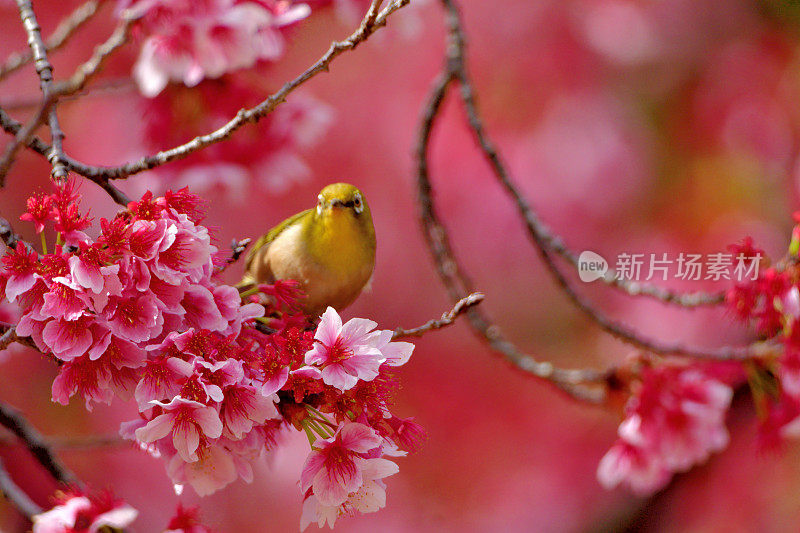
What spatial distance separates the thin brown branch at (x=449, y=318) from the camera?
1.08 metres

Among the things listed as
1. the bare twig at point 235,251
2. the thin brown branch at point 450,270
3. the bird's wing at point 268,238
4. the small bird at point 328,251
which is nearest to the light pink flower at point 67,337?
the bare twig at point 235,251

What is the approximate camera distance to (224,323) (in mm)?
1081

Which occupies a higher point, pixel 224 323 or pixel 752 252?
pixel 224 323

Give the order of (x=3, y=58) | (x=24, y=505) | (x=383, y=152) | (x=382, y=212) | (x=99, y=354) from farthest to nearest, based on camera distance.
→ (x=383, y=152) < (x=382, y=212) < (x=3, y=58) < (x=24, y=505) < (x=99, y=354)

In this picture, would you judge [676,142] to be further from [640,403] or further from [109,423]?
[109,423]

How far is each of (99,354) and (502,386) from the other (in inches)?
158

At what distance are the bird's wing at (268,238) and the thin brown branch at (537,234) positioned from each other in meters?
0.62

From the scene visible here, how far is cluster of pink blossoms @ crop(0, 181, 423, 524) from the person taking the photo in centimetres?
101

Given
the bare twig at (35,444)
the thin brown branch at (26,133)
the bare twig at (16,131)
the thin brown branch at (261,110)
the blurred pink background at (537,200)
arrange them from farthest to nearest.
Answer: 1. the blurred pink background at (537,200)
2. the bare twig at (35,444)
3. the bare twig at (16,131)
4. the thin brown branch at (261,110)
5. the thin brown branch at (26,133)

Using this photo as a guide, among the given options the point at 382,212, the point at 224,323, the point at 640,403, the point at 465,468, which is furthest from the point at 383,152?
the point at 224,323

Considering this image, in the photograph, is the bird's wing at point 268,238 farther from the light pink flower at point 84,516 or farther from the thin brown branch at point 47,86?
the light pink flower at point 84,516

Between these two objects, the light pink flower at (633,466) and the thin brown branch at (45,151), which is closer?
the thin brown branch at (45,151)

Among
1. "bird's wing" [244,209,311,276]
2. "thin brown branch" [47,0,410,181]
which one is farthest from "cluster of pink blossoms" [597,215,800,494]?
"thin brown branch" [47,0,410,181]

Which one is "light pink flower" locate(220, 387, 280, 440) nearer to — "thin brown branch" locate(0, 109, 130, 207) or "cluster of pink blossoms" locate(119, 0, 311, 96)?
"thin brown branch" locate(0, 109, 130, 207)
